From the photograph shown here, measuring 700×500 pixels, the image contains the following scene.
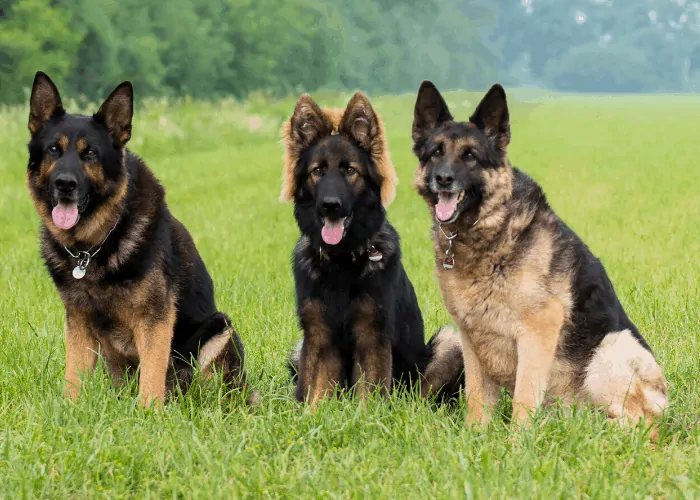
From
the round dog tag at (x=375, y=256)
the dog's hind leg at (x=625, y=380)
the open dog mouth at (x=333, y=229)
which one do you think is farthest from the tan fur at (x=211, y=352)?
the dog's hind leg at (x=625, y=380)

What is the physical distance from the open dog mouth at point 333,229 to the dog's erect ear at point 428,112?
0.64 m

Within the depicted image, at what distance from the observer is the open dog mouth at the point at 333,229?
476 cm

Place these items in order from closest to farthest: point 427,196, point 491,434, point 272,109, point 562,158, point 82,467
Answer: point 82,467 → point 491,434 → point 427,196 → point 562,158 → point 272,109

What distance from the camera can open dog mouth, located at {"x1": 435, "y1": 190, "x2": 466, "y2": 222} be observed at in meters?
4.46

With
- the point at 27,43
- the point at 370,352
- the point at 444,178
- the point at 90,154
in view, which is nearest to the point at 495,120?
the point at 444,178

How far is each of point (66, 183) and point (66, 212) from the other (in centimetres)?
20

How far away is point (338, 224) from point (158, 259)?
106 cm

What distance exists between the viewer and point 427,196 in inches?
182

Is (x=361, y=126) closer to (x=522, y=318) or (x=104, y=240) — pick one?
(x=522, y=318)

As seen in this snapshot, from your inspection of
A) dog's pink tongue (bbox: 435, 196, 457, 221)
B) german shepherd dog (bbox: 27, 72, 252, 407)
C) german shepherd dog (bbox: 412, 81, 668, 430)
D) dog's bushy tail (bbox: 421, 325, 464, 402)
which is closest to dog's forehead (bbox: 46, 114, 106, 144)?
german shepherd dog (bbox: 27, 72, 252, 407)

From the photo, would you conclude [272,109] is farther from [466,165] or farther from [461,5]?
[461,5]

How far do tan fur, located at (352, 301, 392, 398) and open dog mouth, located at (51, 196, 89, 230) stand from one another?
168cm

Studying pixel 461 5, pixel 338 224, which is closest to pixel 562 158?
pixel 338 224

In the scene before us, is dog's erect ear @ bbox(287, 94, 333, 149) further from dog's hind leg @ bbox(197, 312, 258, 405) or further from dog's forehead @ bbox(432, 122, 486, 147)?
dog's hind leg @ bbox(197, 312, 258, 405)
